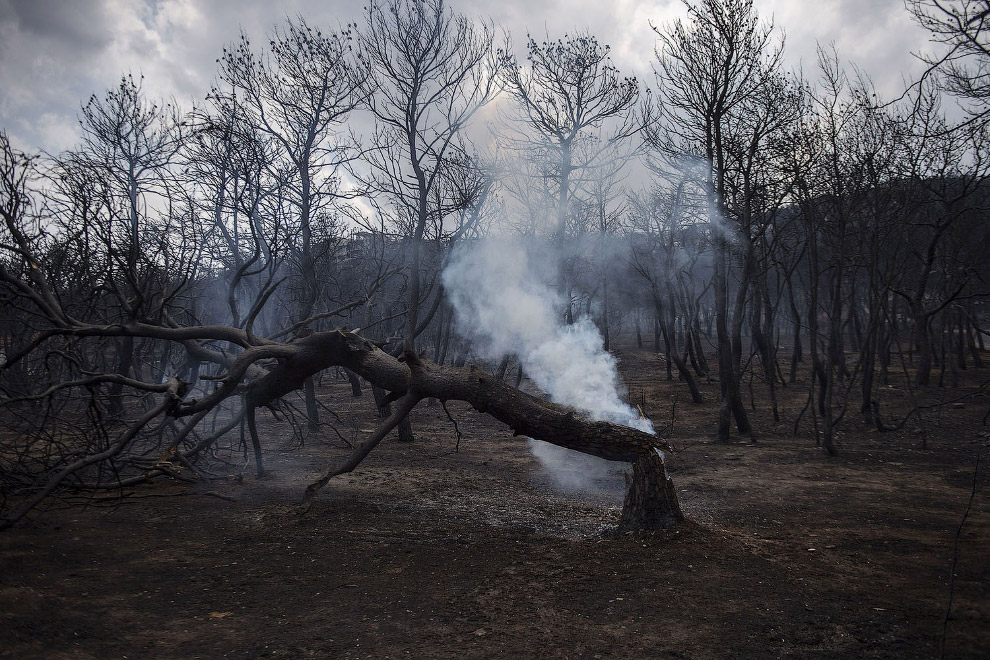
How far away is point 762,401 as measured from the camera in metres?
15.0

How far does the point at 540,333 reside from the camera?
44.2 ft

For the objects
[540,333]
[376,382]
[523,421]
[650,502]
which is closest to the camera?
[650,502]

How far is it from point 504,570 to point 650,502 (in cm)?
157

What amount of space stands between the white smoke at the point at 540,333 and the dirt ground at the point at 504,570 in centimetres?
123

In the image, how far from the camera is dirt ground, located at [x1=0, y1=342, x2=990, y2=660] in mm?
3533

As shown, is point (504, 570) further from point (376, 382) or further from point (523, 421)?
point (376, 382)

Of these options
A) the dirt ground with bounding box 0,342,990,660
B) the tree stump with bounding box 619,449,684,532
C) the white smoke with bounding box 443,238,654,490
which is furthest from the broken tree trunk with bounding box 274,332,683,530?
the white smoke with bounding box 443,238,654,490

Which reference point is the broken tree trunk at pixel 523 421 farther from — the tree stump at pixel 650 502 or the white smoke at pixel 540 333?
the white smoke at pixel 540 333

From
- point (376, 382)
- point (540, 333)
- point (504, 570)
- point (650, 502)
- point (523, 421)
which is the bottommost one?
point (504, 570)

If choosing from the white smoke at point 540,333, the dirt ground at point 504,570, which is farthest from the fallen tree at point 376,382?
the white smoke at point 540,333

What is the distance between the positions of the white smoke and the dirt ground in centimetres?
123

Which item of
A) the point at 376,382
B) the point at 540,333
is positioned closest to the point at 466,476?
the point at 376,382

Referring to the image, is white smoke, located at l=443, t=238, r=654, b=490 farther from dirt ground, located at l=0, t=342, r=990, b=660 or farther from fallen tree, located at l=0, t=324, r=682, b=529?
fallen tree, located at l=0, t=324, r=682, b=529

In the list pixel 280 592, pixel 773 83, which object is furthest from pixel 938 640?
pixel 773 83
